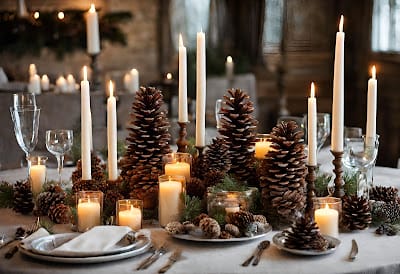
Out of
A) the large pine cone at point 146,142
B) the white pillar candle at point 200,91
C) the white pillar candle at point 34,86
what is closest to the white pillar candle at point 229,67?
the white pillar candle at point 200,91

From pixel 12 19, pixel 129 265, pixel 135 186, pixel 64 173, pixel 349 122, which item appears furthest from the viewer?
pixel 349 122

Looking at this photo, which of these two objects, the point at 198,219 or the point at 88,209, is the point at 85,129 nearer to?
the point at 88,209

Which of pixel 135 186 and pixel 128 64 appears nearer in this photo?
pixel 135 186

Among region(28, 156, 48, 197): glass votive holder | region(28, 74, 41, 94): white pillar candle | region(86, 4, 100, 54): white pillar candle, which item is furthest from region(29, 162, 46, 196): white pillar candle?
region(28, 74, 41, 94): white pillar candle

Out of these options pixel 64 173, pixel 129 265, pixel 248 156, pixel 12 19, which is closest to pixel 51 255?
pixel 129 265

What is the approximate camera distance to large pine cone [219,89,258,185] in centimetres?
219

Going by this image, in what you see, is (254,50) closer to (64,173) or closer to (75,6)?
(75,6)

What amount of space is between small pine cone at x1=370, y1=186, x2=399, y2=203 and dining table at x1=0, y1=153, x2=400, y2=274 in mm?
254

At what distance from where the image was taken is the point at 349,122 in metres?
7.78

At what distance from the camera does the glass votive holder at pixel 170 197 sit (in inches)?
79.2

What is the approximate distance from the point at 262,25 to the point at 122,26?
1.50 meters

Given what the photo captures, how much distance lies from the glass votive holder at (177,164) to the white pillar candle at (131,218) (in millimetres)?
222

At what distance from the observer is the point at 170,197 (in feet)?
6.60

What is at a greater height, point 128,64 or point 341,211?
point 128,64
